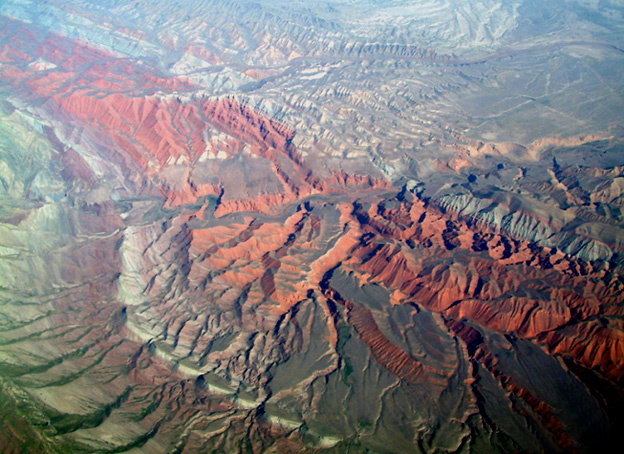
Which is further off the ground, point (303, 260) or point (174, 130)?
point (174, 130)

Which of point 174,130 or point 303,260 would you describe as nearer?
point 303,260

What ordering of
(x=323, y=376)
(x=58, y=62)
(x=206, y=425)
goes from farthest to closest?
(x=58, y=62)
(x=323, y=376)
(x=206, y=425)

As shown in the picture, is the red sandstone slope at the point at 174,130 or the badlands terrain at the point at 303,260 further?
the red sandstone slope at the point at 174,130

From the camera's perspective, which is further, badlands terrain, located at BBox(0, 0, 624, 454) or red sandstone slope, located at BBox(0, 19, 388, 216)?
red sandstone slope, located at BBox(0, 19, 388, 216)

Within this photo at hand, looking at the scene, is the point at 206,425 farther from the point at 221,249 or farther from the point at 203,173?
the point at 203,173

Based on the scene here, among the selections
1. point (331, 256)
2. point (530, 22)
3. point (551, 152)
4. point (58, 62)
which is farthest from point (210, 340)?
point (530, 22)

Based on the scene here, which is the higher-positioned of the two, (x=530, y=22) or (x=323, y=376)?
(x=530, y=22)

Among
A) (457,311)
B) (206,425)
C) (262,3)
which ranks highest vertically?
(262,3)

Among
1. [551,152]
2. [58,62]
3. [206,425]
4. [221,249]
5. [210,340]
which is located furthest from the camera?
[58,62]
